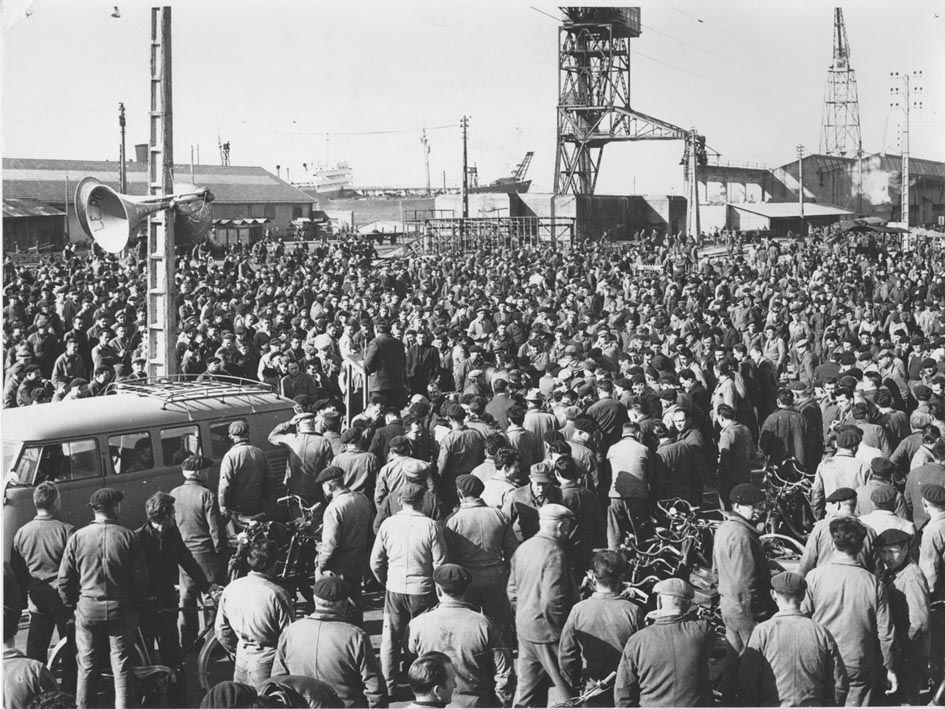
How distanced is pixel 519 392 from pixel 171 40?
565cm

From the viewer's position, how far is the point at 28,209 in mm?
49219

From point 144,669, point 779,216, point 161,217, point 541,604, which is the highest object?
point 779,216

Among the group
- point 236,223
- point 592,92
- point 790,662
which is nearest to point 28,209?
point 236,223

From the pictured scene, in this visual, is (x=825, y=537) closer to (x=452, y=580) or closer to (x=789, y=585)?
(x=789, y=585)

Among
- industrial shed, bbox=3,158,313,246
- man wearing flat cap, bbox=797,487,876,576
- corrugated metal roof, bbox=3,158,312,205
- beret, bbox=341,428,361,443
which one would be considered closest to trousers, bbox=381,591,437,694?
beret, bbox=341,428,361,443

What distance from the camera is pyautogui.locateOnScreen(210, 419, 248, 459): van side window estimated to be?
976 centimetres

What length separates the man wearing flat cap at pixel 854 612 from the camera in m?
5.93

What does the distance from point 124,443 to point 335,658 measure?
4450 millimetres

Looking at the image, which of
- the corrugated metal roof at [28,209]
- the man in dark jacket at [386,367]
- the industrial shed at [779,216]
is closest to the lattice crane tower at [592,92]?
the industrial shed at [779,216]

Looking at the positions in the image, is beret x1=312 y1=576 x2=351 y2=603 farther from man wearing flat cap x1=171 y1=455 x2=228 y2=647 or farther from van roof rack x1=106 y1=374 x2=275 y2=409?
van roof rack x1=106 y1=374 x2=275 y2=409

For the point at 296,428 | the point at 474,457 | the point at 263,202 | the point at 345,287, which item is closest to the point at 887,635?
the point at 474,457

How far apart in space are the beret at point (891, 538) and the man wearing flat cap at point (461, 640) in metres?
2.56

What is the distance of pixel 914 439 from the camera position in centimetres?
929

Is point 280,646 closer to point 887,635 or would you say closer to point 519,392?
point 887,635
